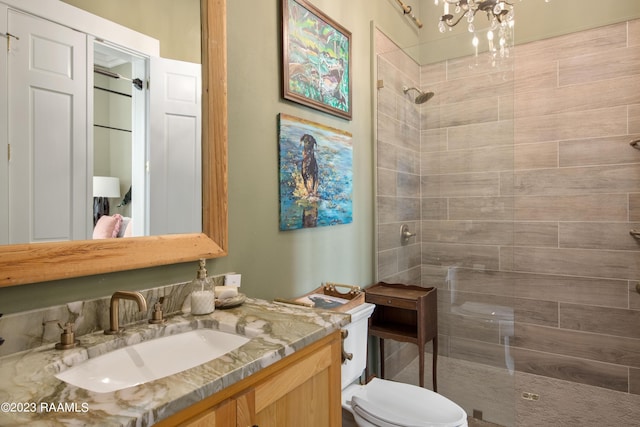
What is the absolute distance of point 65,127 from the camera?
1.02 meters

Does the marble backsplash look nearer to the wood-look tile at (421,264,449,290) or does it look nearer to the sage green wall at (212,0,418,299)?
the sage green wall at (212,0,418,299)

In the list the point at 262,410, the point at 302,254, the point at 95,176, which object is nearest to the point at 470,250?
the point at 302,254

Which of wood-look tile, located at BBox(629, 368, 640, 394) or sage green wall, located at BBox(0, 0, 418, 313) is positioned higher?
sage green wall, located at BBox(0, 0, 418, 313)

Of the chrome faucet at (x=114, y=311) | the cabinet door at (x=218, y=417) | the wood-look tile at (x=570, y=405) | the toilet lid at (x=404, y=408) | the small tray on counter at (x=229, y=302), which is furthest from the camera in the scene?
the wood-look tile at (x=570, y=405)

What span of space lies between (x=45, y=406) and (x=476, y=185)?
2469 millimetres

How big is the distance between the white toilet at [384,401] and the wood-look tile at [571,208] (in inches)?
60.8

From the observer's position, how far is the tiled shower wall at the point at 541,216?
8.04 feet

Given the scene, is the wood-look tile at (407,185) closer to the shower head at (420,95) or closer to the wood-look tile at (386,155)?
the wood-look tile at (386,155)

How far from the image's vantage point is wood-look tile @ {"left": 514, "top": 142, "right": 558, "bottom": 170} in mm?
2680

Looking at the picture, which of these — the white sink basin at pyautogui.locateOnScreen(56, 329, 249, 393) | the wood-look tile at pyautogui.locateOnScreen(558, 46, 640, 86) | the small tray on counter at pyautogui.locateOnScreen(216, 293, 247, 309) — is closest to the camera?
the white sink basin at pyautogui.locateOnScreen(56, 329, 249, 393)

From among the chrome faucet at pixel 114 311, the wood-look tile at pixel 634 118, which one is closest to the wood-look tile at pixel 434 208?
the wood-look tile at pixel 634 118

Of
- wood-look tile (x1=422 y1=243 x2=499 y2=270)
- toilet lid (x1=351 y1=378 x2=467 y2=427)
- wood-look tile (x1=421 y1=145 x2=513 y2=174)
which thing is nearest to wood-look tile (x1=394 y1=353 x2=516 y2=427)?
wood-look tile (x1=422 y1=243 x2=499 y2=270)

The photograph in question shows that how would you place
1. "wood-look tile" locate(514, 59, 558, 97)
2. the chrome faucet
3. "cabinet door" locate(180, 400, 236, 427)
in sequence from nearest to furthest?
"cabinet door" locate(180, 400, 236, 427)
the chrome faucet
"wood-look tile" locate(514, 59, 558, 97)

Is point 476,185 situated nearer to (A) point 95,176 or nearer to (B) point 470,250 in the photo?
(B) point 470,250
